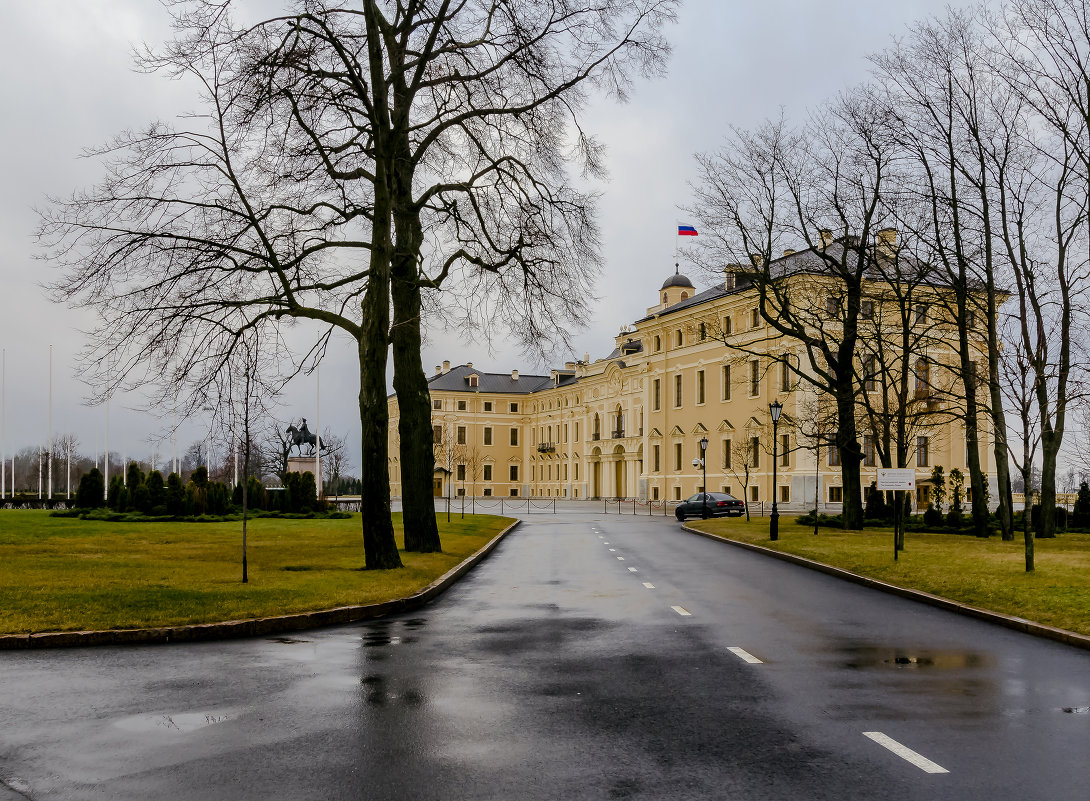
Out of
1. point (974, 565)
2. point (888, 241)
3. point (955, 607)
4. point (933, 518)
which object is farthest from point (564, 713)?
point (888, 241)

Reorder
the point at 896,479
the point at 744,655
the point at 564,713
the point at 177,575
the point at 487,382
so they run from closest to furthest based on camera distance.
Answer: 1. the point at 564,713
2. the point at 744,655
3. the point at 177,575
4. the point at 896,479
5. the point at 487,382

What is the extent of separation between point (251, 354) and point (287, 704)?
13391 mm

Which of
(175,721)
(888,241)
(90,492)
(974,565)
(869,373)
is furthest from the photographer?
(869,373)

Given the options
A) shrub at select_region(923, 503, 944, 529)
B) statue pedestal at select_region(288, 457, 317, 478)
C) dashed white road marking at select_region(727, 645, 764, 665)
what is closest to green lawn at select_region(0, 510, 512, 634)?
dashed white road marking at select_region(727, 645, 764, 665)

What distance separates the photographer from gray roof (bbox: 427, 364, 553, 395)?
123938 millimetres

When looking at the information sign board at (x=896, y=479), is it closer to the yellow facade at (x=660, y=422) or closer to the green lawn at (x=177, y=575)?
the green lawn at (x=177, y=575)

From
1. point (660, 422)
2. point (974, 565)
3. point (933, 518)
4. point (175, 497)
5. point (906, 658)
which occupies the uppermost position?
point (660, 422)

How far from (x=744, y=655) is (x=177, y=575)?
11248 mm

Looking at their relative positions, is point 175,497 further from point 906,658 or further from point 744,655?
point 906,658

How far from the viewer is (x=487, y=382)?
127m

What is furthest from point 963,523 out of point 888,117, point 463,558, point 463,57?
point 463,57

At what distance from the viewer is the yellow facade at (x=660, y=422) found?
212 feet

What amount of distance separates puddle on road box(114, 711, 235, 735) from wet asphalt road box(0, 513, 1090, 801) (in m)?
0.03

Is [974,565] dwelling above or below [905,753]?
below
